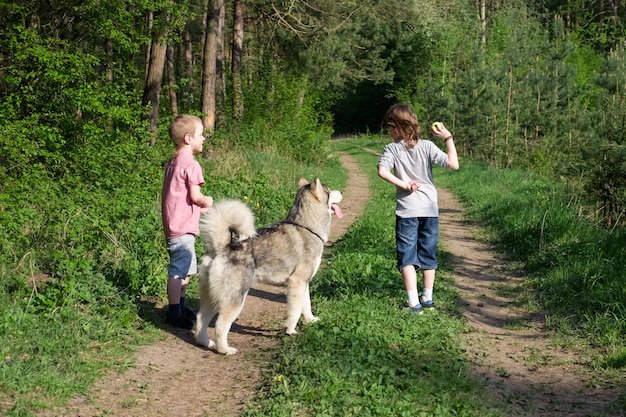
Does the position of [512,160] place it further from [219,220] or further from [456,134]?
[219,220]

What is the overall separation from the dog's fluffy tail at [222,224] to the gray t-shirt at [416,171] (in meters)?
1.55

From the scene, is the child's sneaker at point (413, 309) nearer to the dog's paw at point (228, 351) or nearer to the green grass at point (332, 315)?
the green grass at point (332, 315)

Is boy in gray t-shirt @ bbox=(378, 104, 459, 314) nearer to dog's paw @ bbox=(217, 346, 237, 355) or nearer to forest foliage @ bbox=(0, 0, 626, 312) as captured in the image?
dog's paw @ bbox=(217, 346, 237, 355)

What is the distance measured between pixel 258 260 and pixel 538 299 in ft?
11.8

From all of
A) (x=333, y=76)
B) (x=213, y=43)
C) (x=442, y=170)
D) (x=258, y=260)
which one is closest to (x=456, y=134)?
(x=442, y=170)

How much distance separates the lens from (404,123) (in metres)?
6.55

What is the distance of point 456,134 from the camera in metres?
29.4

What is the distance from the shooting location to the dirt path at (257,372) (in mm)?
4730

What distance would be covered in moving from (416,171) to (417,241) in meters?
0.74

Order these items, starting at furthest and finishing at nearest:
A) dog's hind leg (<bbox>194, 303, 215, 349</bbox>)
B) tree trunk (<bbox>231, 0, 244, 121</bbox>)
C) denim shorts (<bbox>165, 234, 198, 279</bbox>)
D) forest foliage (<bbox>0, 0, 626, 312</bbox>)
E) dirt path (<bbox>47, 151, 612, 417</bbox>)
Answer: tree trunk (<bbox>231, 0, 244, 121</bbox>) < forest foliage (<bbox>0, 0, 626, 312</bbox>) < denim shorts (<bbox>165, 234, 198, 279</bbox>) < dog's hind leg (<bbox>194, 303, 215, 349</bbox>) < dirt path (<bbox>47, 151, 612, 417</bbox>)

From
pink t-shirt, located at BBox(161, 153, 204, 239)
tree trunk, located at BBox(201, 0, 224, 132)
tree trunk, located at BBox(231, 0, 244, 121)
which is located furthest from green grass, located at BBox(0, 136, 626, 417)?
tree trunk, located at BBox(231, 0, 244, 121)

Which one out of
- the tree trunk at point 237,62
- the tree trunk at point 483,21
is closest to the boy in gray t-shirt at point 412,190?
the tree trunk at point 237,62

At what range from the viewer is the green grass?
4621 mm

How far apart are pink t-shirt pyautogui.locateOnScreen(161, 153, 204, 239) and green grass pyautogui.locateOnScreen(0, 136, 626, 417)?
93 centimetres
